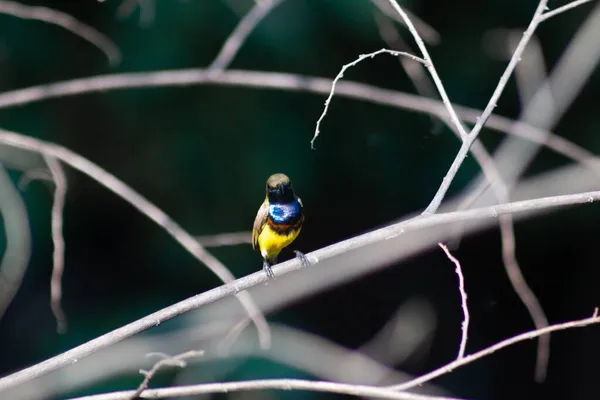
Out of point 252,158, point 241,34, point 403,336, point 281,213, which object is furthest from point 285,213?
point 252,158

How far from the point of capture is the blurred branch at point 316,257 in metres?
1.94

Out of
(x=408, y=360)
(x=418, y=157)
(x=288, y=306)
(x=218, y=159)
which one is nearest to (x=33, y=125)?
(x=218, y=159)

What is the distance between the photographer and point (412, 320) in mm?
5895

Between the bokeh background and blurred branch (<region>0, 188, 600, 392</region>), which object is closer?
blurred branch (<region>0, 188, 600, 392</region>)

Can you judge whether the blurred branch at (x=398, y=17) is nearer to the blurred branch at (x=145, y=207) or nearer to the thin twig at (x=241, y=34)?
the thin twig at (x=241, y=34)

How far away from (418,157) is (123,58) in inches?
83.5

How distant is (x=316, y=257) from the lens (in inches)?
81.1

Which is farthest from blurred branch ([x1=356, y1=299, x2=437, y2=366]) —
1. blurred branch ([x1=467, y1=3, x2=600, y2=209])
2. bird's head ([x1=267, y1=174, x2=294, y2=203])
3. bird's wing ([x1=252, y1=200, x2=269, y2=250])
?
bird's head ([x1=267, y1=174, x2=294, y2=203])

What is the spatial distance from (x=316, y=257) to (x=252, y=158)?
3720mm

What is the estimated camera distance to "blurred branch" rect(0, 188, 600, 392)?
1.94m

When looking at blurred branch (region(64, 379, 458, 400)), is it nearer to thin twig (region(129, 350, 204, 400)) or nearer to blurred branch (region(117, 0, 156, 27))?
thin twig (region(129, 350, 204, 400))

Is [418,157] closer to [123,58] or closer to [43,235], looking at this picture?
[123,58]

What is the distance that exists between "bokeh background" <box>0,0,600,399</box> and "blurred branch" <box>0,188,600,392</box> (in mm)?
3415

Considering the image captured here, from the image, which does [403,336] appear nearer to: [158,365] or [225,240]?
[225,240]
